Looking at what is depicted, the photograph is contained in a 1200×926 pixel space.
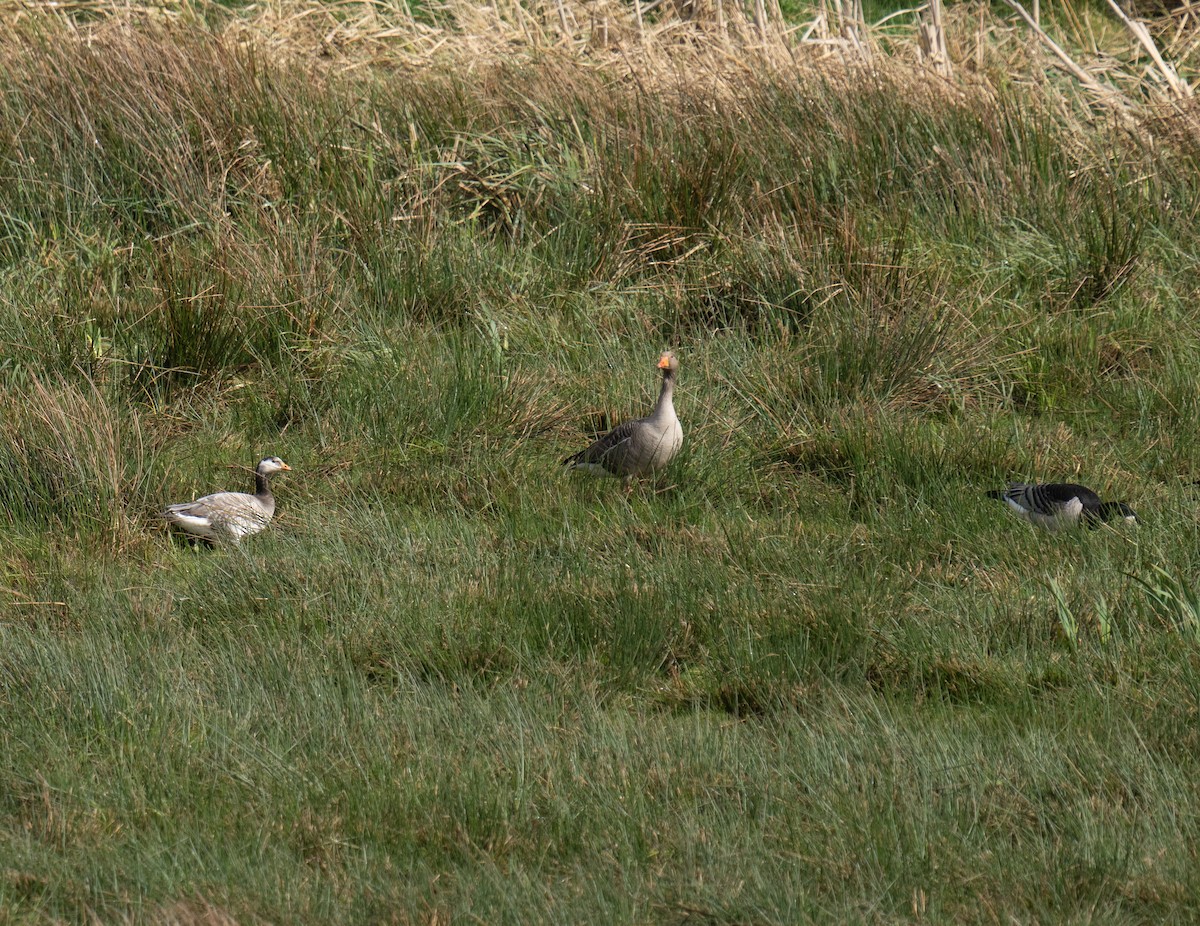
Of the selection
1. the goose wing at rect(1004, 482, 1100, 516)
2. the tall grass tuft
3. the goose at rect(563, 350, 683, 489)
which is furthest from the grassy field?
the goose wing at rect(1004, 482, 1100, 516)

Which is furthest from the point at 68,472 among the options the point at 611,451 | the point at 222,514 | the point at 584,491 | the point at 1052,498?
the point at 1052,498

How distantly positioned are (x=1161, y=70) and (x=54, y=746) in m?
8.30

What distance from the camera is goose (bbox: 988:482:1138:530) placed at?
5340 millimetres

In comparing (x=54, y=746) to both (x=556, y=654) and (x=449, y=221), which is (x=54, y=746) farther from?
(x=449, y=221)

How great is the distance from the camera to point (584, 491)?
6047mm

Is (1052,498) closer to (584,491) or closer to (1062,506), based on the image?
(1062,506)

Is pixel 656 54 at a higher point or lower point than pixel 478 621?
higher

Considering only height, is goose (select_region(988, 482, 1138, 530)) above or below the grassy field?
below

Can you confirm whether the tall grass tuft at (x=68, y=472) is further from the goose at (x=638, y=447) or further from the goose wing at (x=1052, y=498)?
the goose wing at (x=1052, y=498)

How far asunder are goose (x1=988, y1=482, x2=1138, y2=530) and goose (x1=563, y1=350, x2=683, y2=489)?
4.39 feet

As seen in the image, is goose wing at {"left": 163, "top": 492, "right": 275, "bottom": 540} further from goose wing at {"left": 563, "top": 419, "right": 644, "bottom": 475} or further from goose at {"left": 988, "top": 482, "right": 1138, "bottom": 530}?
goose at {"left": 988, "top": 482, "right": 1138, "bottom": 530}

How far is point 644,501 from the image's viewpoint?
19.2ft

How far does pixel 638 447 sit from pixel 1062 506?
5.46 feet

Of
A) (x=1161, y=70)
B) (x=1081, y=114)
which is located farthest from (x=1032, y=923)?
(x=1161, y=70)
